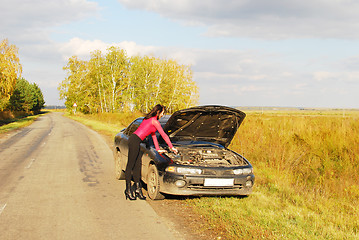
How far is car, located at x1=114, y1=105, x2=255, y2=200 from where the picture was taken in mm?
5984

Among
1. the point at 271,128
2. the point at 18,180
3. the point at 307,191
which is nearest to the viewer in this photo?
the point at 307,191

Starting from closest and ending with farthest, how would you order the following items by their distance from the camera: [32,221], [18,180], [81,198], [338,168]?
[32,221], [81,198], [18,180], [338,168]

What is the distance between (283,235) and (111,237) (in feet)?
7.89

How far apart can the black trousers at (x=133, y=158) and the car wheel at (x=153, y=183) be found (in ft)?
0.83

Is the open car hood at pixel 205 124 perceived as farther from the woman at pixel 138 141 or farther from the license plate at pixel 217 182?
the license plate at pixel 217 182

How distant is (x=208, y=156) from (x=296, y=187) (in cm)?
234

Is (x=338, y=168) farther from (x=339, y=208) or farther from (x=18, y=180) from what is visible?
(x=18, y=180)

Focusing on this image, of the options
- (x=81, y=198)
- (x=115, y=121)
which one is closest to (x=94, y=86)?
(x=115, y=121)

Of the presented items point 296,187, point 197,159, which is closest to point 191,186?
point 197,159

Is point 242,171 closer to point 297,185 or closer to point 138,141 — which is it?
point 138,141

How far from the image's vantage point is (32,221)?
509 cm

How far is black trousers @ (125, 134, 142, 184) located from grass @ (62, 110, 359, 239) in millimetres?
1285

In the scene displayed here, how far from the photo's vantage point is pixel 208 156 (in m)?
7.16

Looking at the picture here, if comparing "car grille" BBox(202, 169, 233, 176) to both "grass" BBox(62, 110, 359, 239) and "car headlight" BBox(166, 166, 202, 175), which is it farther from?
"grass" BBox(62, 110, 359, 239)
